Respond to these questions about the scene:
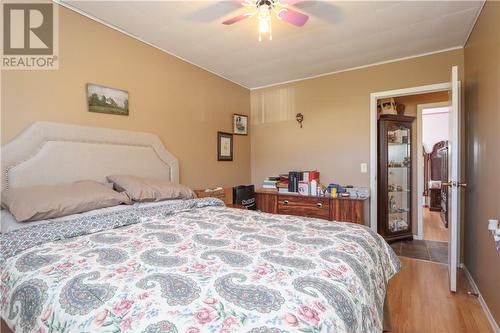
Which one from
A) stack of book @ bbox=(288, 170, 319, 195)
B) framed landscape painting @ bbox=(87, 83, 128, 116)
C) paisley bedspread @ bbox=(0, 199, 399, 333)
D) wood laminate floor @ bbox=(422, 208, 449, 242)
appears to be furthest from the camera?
wood laminate floor @ bbox=(422, 208, 449, 242)

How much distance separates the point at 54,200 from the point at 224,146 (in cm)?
238

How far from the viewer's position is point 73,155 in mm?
2039

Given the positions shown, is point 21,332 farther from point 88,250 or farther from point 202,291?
point 202,291

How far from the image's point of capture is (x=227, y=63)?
327 cm

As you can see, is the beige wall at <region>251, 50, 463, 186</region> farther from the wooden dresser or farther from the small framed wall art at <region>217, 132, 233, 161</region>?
the small framed wall art at <region>217, 132, 233, 161</region>

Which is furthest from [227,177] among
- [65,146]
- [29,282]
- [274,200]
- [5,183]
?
[29,282]

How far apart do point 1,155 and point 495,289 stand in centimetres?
343

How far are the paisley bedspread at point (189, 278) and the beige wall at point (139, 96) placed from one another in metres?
1.03

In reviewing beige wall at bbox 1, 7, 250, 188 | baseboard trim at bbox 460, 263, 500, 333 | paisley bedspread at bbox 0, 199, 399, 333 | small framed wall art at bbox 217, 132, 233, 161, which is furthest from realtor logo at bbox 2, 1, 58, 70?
baseboard trim at bbox 460, 263, 500, 333

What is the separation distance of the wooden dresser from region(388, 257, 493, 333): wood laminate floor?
76cm

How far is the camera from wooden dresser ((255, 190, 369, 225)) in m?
3.09

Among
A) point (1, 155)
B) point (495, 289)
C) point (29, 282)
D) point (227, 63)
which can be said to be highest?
point (227, 63)

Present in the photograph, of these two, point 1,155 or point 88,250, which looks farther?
point 1,155

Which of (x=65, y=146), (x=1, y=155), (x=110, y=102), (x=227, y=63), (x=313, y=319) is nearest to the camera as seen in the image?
(x=313, y=319)
